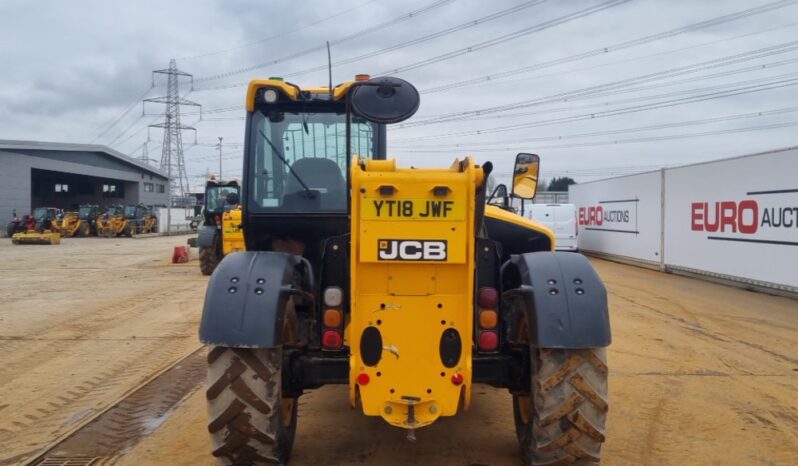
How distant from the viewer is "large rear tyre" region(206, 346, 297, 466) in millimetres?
3881

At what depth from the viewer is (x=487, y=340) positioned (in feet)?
13.5

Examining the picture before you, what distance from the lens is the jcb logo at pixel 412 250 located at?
374cm

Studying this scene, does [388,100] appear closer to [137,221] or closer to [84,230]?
[84,230]

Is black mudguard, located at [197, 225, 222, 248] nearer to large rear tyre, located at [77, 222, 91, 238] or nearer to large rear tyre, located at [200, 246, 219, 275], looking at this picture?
large rear tyre, located at [200, 246, 219, 275]

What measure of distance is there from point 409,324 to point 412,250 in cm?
42

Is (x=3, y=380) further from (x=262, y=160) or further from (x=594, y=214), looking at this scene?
(x=594, y=214)

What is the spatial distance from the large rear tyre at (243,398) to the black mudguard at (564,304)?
1.53 m

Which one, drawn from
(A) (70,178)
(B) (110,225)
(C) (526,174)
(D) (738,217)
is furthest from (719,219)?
(A) (70,178)

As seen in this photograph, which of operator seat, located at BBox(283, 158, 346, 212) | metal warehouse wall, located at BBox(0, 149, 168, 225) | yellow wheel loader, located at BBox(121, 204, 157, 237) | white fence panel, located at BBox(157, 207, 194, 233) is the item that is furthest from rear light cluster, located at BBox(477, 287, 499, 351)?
white fence panel, located at BBox(157, 207, 194, 233)

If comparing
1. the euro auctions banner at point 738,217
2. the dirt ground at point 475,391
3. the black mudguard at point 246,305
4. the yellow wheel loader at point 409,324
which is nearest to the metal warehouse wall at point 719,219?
the euro auctions banner at point 738,217

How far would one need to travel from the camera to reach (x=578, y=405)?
12.5 feet

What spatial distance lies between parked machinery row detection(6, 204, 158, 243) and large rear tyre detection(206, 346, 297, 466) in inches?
1530

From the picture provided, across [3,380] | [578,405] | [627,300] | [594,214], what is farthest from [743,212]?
[3,380]

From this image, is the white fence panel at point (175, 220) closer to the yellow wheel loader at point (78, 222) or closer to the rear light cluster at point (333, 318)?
the yellow wheel loader at point (78, 222)
